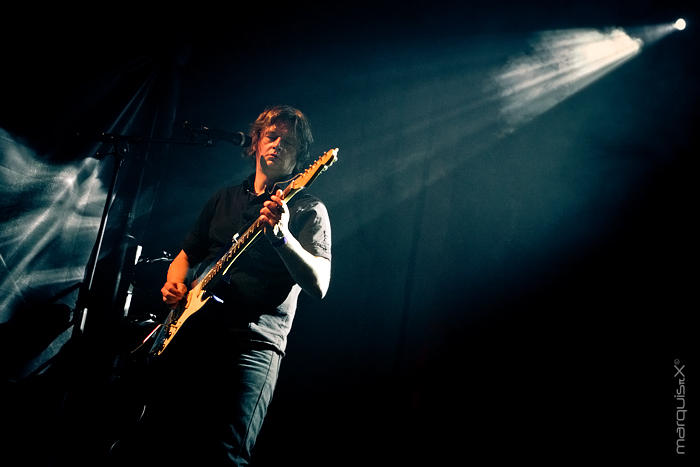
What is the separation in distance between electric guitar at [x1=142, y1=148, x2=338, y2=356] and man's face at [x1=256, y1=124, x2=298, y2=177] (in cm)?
40

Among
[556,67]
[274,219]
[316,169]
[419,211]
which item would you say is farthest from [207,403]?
[556,67]

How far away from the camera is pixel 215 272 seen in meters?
1.68

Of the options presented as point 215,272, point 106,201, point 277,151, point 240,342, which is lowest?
point 240,342

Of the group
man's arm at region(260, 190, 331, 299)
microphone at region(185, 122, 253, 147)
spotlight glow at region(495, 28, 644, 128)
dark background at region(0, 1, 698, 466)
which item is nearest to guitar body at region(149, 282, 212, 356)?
man's arm at region(260, 190, 331, 299)

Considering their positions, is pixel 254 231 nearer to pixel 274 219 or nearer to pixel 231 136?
pixel 274 219

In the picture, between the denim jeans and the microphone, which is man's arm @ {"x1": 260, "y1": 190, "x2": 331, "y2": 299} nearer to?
the denim jeans

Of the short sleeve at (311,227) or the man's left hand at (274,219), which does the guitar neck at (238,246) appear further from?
the man's left hand at (274,219)

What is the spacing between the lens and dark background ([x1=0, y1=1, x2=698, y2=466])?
7.54ft

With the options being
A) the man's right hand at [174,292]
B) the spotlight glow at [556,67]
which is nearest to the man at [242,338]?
the man's right hand at [174,292]

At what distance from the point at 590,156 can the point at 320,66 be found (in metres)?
2.32

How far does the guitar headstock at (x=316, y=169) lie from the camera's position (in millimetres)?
1599

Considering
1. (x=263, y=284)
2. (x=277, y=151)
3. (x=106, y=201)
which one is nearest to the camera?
(x=263, y=284)

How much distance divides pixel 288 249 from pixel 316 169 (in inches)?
16.3

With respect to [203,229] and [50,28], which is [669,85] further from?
[50,28]
